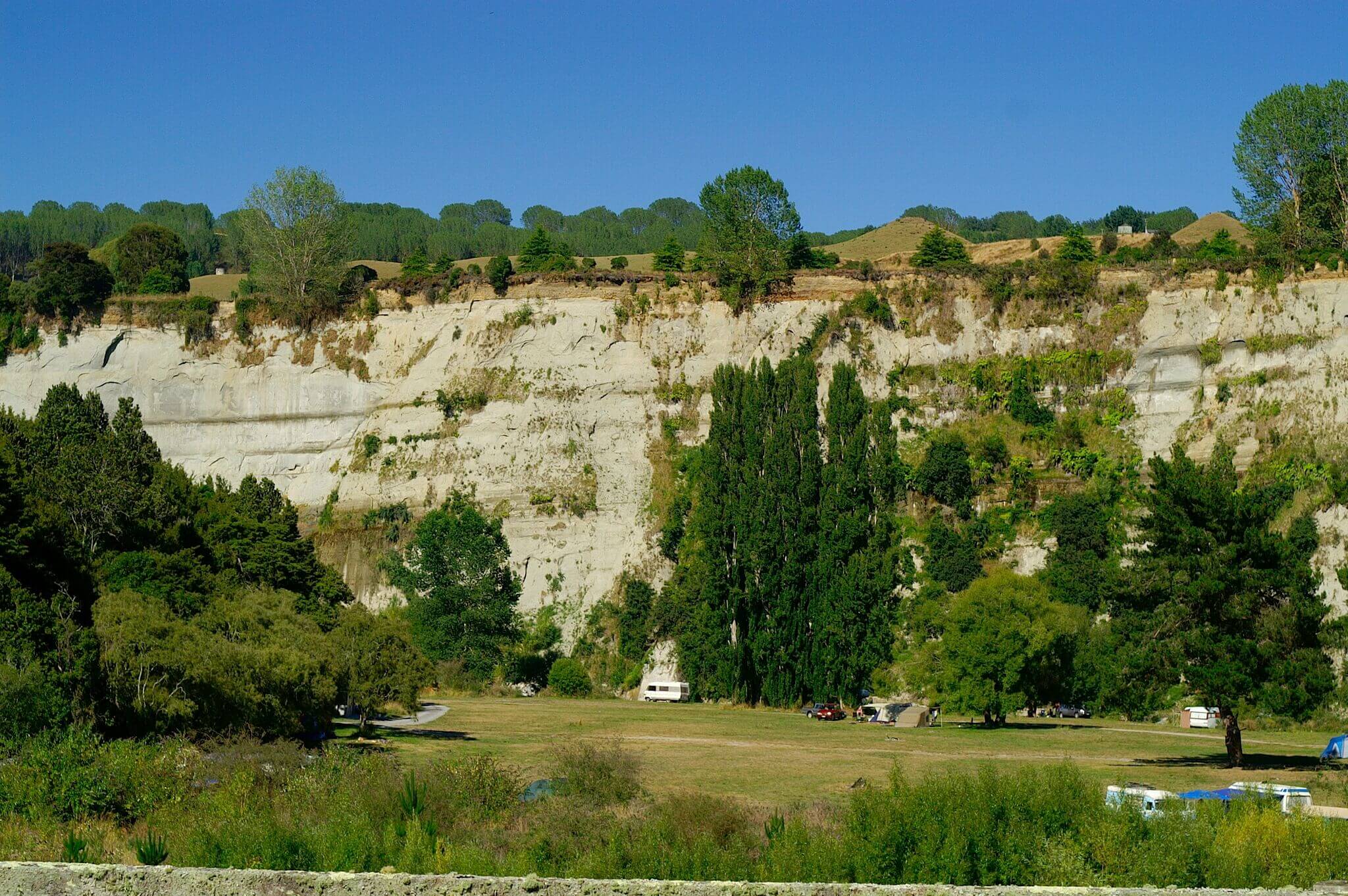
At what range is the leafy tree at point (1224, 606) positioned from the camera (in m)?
34.6

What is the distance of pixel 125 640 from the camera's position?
32.3 meters

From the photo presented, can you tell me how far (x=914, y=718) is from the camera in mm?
51750

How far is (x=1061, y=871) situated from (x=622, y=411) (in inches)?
2113

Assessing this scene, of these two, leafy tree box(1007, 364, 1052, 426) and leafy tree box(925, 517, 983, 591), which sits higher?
leafy tree box(1007, 364, 1052, 426)

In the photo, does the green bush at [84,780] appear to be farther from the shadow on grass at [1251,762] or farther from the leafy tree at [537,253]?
the leafy tree at [537,253]

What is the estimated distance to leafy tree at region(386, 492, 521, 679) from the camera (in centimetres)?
6212

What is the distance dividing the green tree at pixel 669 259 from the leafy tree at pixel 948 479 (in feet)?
74.1

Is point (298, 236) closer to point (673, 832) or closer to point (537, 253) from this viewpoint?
point (537, 253)

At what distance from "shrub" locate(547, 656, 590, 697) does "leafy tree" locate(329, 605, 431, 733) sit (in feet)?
57.5

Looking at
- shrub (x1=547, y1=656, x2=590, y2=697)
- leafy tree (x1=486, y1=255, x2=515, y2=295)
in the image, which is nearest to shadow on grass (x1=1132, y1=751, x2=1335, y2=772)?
shrub (x1=547, y1=656, x2=590, y2=697)

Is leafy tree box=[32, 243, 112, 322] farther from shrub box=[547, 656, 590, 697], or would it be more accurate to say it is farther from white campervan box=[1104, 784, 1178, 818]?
white campervan box=[1104, 784, 1178, 818]

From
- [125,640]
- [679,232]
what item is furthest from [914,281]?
[679,232]

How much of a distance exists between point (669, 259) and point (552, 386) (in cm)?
1560

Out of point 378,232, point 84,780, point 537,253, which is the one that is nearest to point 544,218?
point 378,232
